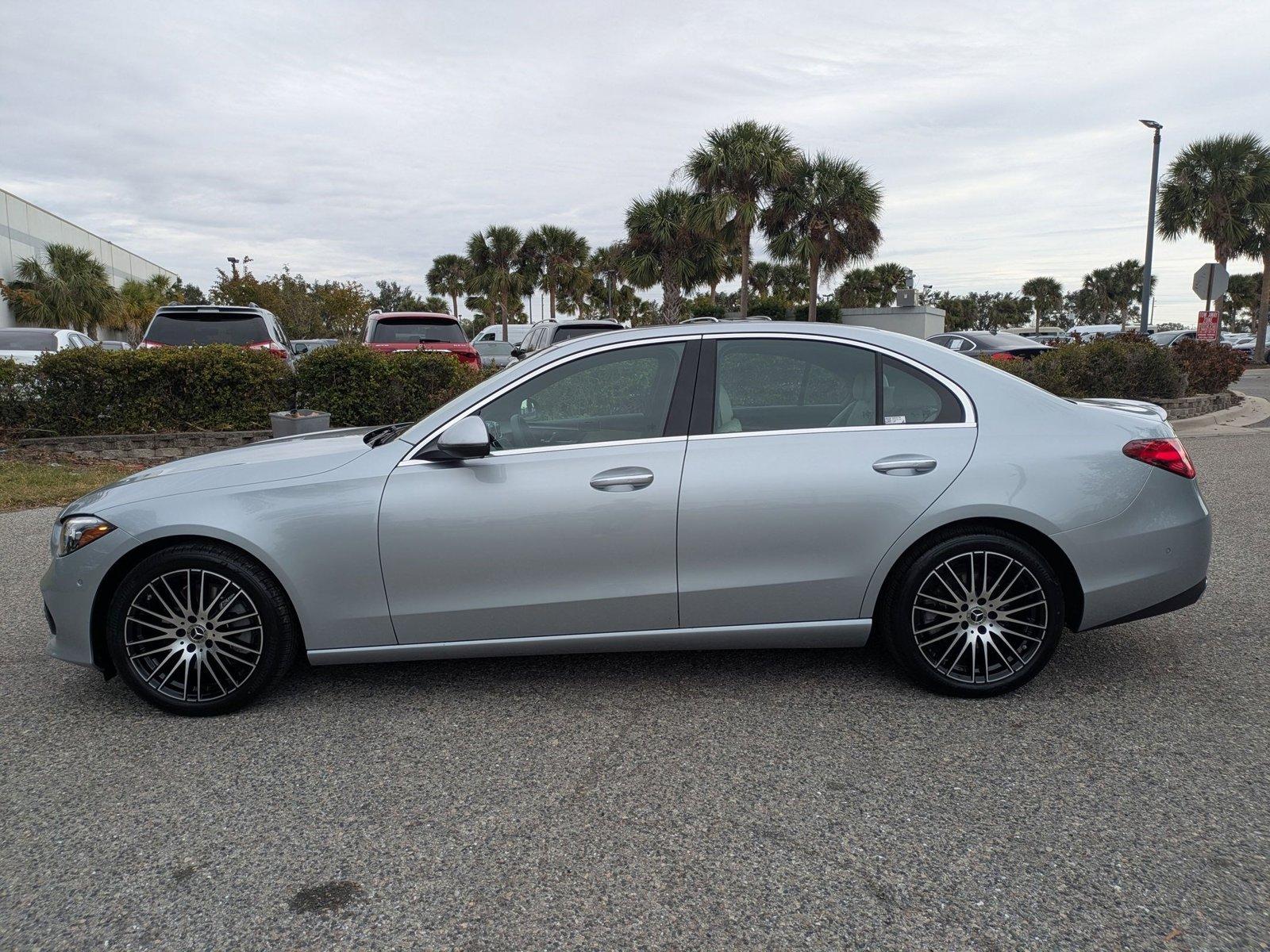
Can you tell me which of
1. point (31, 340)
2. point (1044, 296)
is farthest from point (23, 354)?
point (1044, 296)

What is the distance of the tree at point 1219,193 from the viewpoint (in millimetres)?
38375

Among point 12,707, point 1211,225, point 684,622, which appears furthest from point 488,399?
point 1211,225

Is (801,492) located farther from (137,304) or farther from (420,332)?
(137,304)

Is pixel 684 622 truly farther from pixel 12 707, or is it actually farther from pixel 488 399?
pixel 12 707

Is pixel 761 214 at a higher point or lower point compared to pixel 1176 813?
higher

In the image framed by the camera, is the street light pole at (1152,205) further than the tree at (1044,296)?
No

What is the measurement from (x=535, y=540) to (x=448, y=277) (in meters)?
77.4

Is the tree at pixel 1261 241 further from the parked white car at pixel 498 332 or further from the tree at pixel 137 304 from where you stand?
the tree at pixel 137 304

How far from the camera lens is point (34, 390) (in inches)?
428

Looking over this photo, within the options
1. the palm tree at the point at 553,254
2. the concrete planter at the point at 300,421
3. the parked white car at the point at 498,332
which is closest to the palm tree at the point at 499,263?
the palm tree at the point at 553,254

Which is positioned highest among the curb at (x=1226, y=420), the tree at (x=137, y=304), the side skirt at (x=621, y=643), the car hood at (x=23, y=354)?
the tree at (x=137, y=304)

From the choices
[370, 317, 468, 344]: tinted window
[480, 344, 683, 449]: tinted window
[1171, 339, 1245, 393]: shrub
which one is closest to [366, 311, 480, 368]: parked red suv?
[370, 317, 468, 344]: tinted window

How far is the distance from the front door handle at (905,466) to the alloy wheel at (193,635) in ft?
8.50

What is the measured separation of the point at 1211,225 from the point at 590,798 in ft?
152
